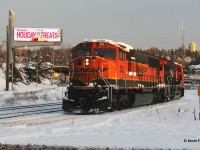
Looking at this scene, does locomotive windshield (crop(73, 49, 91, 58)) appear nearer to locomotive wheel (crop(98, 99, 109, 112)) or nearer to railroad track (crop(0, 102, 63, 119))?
locomotive wheel (crop(98, 99, 109, 112))

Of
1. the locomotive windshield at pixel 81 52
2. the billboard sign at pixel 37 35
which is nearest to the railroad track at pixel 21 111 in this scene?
the locomotive windshield at pixel 81 52

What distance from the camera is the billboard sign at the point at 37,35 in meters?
58.5

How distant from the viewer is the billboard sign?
5848cm

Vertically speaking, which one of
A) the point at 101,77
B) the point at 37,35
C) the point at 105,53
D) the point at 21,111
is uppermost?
the point at 37,35

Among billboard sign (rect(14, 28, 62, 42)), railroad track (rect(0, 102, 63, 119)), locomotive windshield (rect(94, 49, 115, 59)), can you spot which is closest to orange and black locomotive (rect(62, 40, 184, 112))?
locomotive windshield (rect(94, 49, 115, 59))

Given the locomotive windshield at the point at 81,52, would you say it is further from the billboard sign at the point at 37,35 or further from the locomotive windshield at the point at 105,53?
the billboard sign at the point at 37,35

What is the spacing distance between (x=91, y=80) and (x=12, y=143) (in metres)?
9.06

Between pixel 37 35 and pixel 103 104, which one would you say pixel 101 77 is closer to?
pixel 103 104

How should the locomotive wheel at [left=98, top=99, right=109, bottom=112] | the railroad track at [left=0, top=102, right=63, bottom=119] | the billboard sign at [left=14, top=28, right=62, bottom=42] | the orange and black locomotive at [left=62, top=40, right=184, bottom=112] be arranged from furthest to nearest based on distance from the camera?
the billboard sign at [left=14, top=28, right=62, bottom=42] → the railroad track at [left=0, top=102, right=63, bottom=119] → the orange and black locomotive at [left=62, top=40, right=184, bottom=112] → the locomotive wheel at [left=98, top=99, right=109, bottom=112]

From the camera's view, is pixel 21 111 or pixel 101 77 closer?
pixel 101 77

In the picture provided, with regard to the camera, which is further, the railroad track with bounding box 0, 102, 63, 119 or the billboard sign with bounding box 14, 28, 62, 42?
the billboard sign with bounding box 14, 28, 62, 42

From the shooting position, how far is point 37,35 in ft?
199

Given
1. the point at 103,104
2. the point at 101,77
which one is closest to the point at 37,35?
the point at 101,77

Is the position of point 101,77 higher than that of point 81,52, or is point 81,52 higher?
point 81,52
